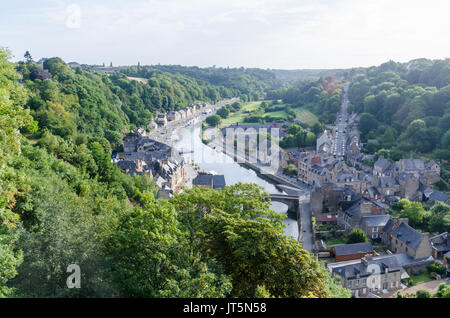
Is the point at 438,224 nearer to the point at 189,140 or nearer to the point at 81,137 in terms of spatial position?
the point at 81,137

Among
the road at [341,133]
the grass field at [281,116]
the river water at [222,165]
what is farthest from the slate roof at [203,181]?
the grass field at [281,116]

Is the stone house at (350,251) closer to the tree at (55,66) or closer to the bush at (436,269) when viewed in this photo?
the bush at (436,269)

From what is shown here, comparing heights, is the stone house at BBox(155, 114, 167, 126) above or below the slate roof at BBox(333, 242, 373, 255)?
above

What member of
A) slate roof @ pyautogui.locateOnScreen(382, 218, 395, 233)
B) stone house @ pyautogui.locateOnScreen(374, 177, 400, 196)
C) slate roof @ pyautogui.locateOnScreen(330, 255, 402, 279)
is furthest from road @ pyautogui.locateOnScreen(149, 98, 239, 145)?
slate roof @ pyautogui.locateOnScreen(330, 255, 402, 279)

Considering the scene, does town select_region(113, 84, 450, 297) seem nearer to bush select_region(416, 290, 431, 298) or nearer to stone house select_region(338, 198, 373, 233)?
stone house select_region(338, 198, 373, 233)

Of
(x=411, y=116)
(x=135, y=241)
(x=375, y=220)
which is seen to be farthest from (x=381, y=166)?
(x=135, y=241)

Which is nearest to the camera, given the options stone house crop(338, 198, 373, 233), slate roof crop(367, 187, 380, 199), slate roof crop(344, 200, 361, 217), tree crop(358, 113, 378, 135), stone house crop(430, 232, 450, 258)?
stone house crop(430, 232, 450, 258)

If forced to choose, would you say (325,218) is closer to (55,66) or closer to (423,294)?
(423,294)
